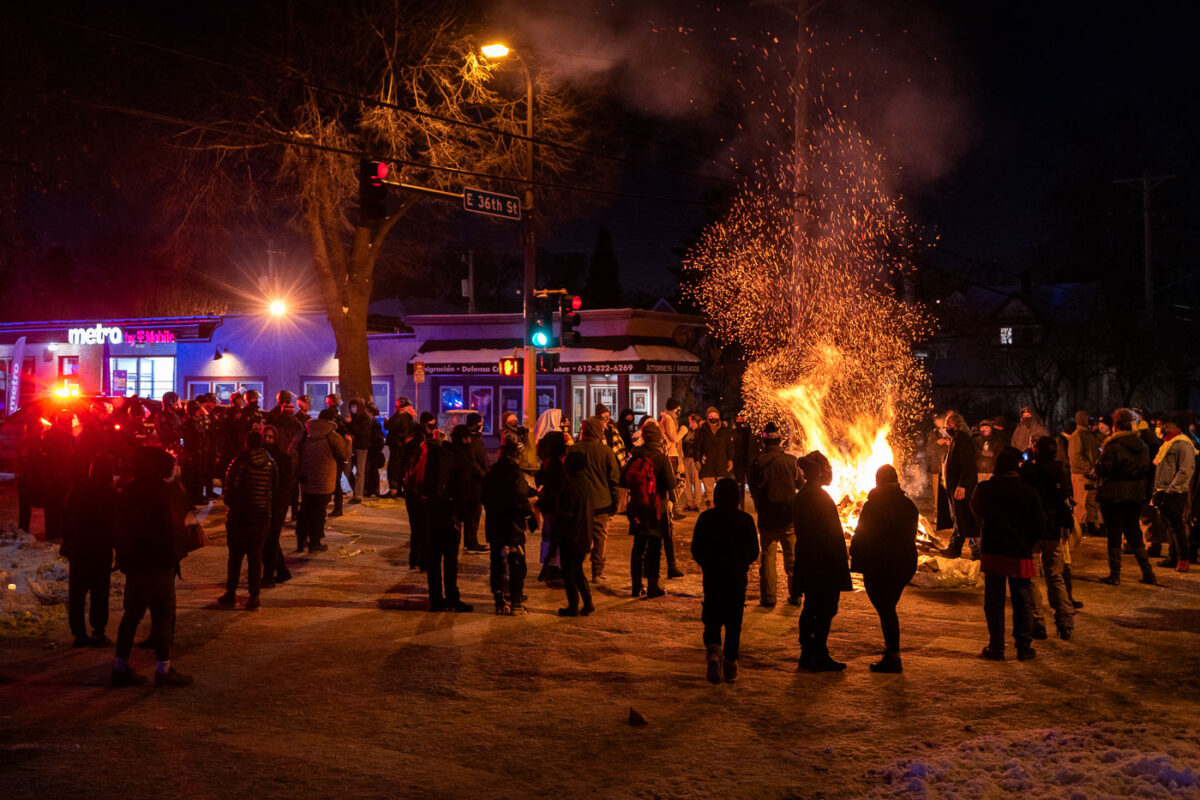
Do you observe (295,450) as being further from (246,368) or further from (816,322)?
(246,368)

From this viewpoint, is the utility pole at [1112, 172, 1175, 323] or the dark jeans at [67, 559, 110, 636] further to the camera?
the utility pole at [1112, 172, 1175, 323]

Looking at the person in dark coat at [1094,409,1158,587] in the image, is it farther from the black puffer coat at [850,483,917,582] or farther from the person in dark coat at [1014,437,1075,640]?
the black puffer coat at [850,483,917,582]

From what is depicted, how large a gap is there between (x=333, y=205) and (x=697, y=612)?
56.5ft

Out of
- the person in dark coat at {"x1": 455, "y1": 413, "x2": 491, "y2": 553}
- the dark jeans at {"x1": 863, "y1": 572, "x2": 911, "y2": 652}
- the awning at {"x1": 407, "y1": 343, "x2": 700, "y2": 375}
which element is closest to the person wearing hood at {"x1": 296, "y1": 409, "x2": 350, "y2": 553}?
the person in dark coat at {"x1": 455, "y1": 413, "x2": 491, "y2": 553}

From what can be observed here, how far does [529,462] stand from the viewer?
16.3 metres

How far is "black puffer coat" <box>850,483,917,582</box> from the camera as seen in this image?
304 inches

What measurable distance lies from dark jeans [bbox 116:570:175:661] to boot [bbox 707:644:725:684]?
3.93 meters

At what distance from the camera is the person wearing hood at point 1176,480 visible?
471 inches

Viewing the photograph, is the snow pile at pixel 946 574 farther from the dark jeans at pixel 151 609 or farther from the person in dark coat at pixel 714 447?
the dark jeans at pixel 151 609

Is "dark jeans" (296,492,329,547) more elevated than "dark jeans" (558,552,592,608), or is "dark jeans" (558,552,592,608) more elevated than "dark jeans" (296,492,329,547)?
"dark jeans" (296,492,329,547)

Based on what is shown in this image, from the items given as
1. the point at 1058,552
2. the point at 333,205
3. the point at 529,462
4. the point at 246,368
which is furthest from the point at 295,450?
the point at 246,368

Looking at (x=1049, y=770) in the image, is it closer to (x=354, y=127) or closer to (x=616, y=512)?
(x=616, y=512)

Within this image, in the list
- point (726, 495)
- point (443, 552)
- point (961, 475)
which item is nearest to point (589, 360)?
point (961, 475)

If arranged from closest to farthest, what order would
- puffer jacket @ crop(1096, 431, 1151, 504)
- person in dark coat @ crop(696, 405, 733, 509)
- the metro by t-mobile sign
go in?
puffer jacket @ crop(1096, 431, 1151, 504)
person in dark coat @ crop(696, 405, 733, 509)
the metro by t-mobile sign
